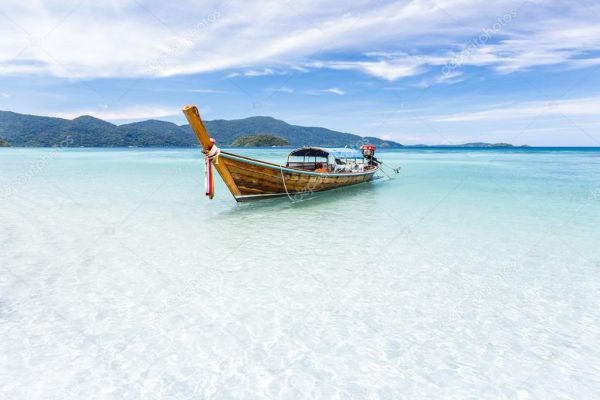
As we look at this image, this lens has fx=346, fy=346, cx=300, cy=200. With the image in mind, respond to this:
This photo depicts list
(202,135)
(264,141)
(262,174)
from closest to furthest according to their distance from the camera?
(202,135), (262,174), (264,141)

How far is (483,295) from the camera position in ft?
23.0

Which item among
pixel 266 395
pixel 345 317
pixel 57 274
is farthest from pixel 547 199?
pixel 57 274

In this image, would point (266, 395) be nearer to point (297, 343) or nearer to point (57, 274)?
point (297, 343)

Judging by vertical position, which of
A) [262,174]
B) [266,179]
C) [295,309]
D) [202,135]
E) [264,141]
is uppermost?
[264,141]

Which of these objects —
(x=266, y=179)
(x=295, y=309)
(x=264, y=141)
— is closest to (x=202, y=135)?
(x=266, y=179)

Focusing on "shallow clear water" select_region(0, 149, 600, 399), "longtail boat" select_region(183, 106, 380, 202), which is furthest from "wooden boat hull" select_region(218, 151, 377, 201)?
"shallow clear water" select_region(0, 149, 600, 399)

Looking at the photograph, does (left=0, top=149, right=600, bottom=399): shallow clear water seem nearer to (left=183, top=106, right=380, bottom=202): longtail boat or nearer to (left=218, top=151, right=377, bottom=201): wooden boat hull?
(left=183, top=106, right=380, bottom=202): longtail boat

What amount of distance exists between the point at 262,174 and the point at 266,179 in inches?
15.1

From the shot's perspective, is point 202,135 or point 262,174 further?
point 262,174

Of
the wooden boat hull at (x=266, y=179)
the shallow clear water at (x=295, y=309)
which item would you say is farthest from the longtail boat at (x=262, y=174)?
the shallow clear water at (x=295, y=309)

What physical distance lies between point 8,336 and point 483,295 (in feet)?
27.3

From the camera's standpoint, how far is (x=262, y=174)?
1565 cm

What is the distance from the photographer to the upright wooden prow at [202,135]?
38.4 feet

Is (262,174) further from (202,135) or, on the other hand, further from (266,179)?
(202,135)
